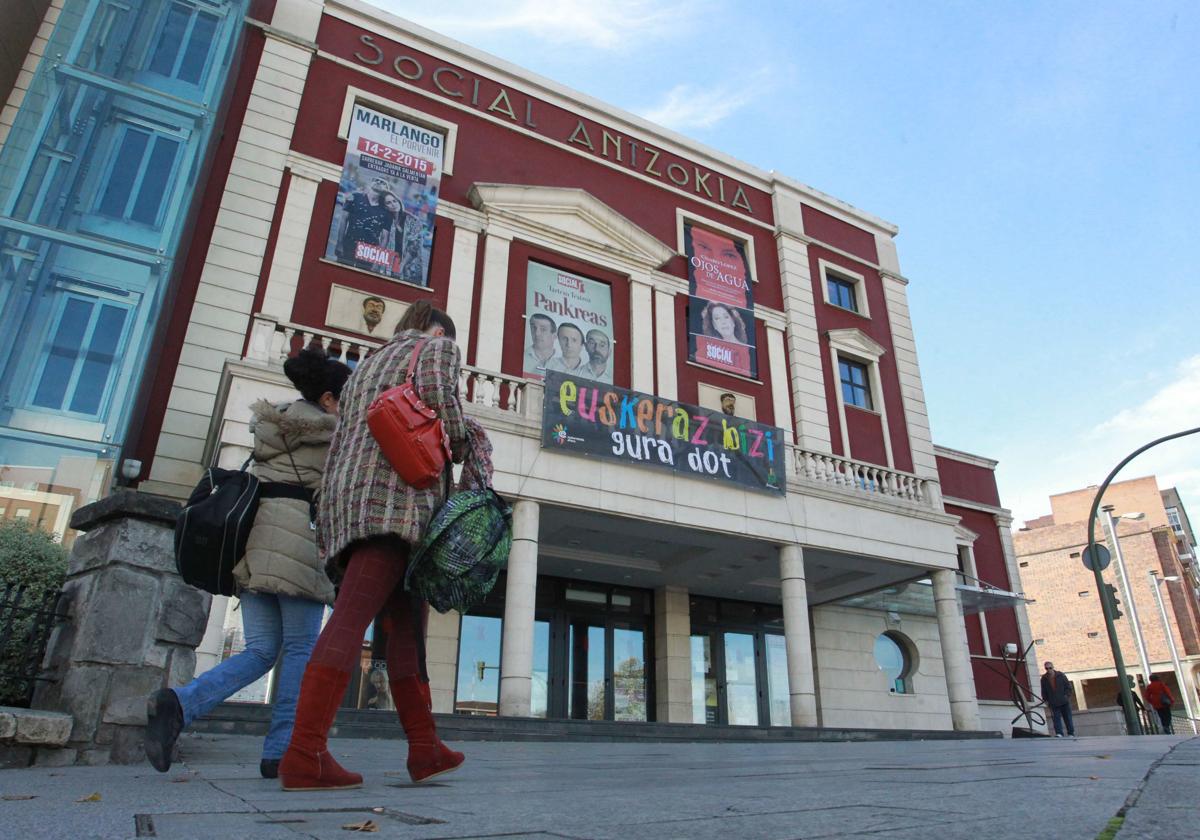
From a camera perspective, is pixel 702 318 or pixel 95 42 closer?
pixel 95 42

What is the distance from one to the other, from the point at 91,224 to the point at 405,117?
22.6 ft

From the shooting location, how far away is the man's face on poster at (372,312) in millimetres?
13469

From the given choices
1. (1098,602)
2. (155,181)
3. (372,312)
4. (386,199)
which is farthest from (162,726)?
(1098,602)

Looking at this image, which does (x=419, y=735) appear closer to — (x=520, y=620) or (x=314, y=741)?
(x=314, y=741)

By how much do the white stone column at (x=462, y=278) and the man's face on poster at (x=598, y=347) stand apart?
240 centimetres

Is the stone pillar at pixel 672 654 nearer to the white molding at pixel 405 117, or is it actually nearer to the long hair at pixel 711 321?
the long hair at pixel 711 321

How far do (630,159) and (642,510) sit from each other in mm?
9945

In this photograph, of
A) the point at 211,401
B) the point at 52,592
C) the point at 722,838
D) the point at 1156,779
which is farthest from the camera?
the point at 211,401

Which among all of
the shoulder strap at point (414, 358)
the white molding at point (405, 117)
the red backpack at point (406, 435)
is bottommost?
the red backpack at point (406, 435)

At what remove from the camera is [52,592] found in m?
4.37

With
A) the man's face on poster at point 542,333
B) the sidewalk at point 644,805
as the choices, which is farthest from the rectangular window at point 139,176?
the sidewalk at point 644,805

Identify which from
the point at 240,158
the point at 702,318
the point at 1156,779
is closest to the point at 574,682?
the point at 702,318

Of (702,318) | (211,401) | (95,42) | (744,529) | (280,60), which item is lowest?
(744,529)

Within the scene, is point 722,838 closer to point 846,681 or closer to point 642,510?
point 642,510
